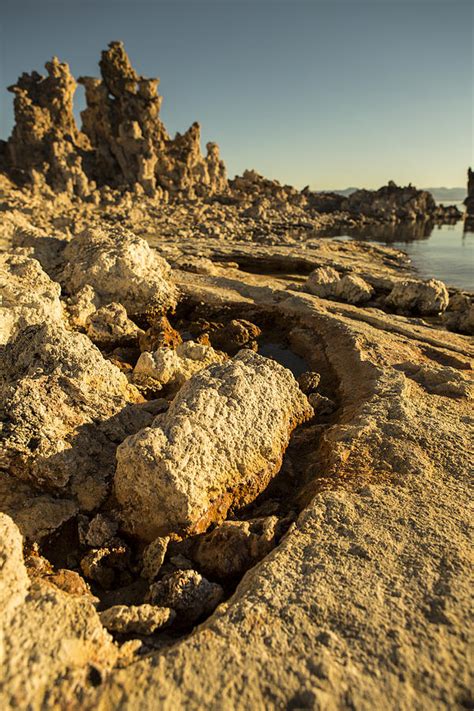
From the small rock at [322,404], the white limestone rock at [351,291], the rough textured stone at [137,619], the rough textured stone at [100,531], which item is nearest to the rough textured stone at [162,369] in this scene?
the small rock at [322,404]

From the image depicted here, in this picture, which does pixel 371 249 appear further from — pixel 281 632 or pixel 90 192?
pixel 90 192

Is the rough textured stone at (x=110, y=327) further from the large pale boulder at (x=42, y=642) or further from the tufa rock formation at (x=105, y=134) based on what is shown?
the tufa rock formation at (x=105, y=134)

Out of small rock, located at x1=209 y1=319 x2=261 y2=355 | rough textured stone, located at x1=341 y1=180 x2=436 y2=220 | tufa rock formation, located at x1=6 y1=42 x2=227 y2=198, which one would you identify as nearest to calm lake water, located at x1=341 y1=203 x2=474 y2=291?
small rock, located at x1=209 y1=319 x2=261 y2=355

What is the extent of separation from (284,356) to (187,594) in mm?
7095

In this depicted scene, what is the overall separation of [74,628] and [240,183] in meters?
76.4

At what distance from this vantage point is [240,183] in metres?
71.9

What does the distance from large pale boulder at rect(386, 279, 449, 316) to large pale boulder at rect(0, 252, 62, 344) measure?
10.9m

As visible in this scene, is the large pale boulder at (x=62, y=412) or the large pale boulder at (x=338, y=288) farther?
the large pale boulder at (x=338, y=288)

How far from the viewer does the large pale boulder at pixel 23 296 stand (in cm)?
719

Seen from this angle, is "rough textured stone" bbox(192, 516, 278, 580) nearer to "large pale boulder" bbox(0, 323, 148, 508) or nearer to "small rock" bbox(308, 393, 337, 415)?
"large pale boulder" bbox(0, 323, 148, 508)

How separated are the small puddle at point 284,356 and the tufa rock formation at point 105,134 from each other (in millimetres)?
45292

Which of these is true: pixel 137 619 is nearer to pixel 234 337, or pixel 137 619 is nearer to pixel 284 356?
pixel 284 356

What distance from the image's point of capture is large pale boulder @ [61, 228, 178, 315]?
36.4ft

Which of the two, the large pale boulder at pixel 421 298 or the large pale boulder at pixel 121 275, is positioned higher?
the large pale boulder at pixel 121 275
